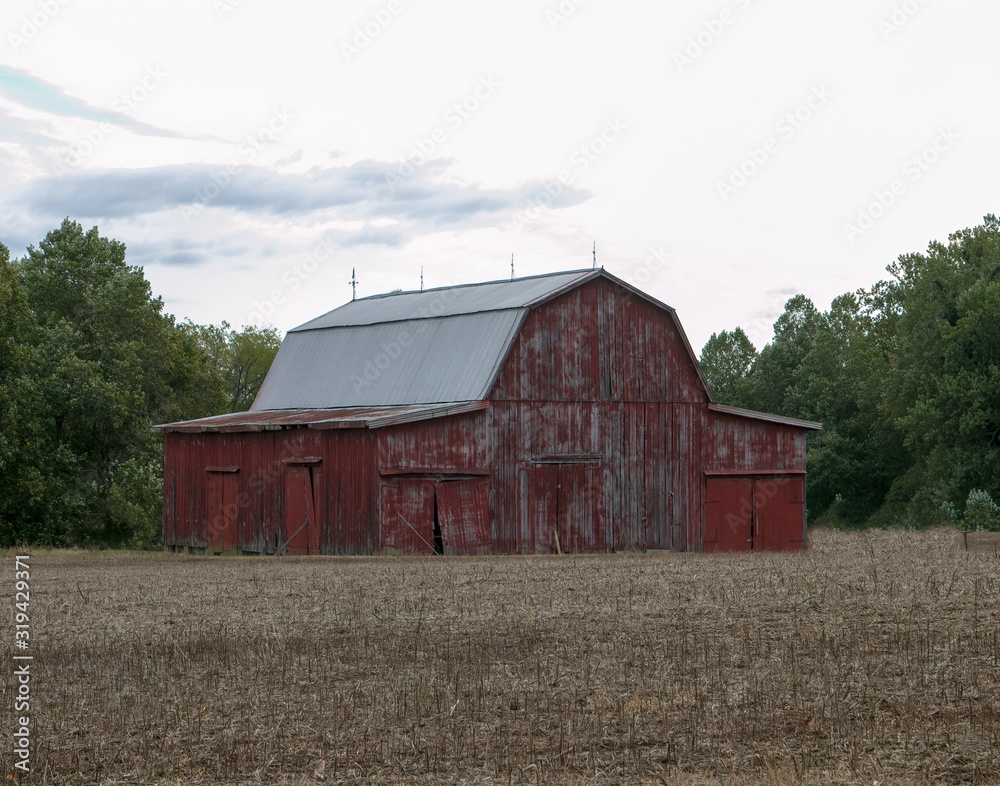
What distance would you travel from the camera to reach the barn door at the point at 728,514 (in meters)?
32.3

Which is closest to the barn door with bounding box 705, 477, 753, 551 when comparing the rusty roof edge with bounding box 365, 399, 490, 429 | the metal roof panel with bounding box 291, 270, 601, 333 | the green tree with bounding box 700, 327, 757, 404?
the metal roof panel with bounding box 291, 270, 601, 333

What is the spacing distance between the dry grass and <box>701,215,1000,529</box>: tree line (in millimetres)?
30882

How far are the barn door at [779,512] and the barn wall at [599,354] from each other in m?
3.05

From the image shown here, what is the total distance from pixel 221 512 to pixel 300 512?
400cm

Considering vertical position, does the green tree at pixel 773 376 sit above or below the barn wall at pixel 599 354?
above

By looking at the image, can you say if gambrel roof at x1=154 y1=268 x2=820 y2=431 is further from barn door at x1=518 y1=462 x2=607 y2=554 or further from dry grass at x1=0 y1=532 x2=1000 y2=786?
dry grass at x1=0 y1=532 x2=1000 y2=786

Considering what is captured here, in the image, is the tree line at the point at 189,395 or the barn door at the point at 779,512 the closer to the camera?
the barn door at the point at 779,512

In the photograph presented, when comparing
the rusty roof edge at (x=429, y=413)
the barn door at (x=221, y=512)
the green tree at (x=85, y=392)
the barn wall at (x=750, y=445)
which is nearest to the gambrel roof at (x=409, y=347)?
the rusty roof edge at (x=429, y=413)

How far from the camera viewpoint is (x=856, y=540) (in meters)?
32.5

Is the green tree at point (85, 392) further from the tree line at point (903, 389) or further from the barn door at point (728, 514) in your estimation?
the tree line at point (903, 389)

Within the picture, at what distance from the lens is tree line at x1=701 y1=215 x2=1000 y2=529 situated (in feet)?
165

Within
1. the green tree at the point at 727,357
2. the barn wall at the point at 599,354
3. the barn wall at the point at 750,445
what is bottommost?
the barn wall at the point at 750,445

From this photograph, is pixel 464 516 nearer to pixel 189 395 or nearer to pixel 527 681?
pixel 527 681

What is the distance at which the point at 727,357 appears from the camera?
8906 centimetres
